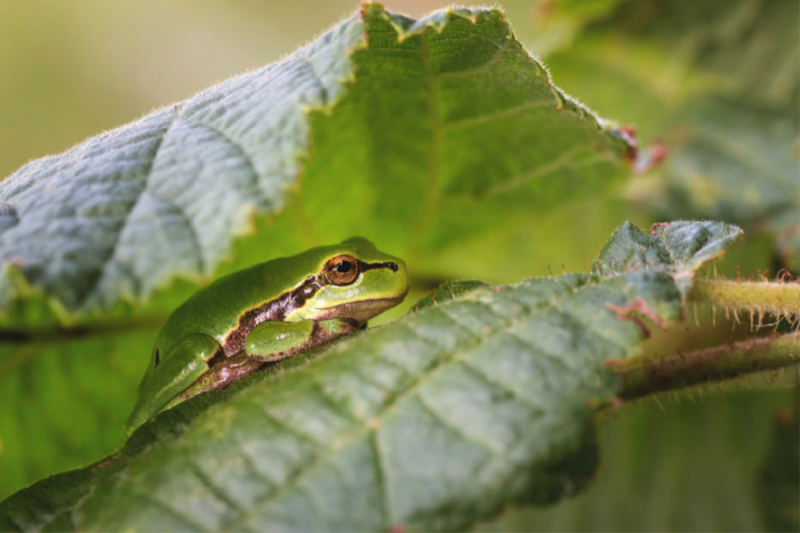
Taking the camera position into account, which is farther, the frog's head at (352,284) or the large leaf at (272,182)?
the frog's head at (352,284)

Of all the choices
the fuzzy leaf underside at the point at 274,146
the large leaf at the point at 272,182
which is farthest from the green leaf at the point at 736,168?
the fuzzy leaf underside at the point at 274,146

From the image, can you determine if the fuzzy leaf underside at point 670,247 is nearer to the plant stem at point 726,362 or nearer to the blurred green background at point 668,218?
the plant stem at point 726,362

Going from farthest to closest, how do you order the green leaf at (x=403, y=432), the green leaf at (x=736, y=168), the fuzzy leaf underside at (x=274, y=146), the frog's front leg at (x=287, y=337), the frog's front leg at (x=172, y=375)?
the green leaf at (x=736, y=168), the frog's front leg at (x=287, y=337), the frog's front leg at (x=172, y=375), the fuzzy leaf underside at (x=274, y=146), the green leaf at (x=403, y=432)

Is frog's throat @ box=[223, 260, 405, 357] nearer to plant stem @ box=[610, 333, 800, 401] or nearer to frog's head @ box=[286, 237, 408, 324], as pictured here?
frog's head @ box=[286, 237, 408, 324]

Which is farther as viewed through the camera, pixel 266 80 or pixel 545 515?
pixel 545 515

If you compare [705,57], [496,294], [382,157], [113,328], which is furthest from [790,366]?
[705,57]

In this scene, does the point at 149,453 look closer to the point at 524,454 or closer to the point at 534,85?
the point at 524,454

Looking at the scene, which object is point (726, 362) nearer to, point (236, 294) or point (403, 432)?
point (403, 432)
